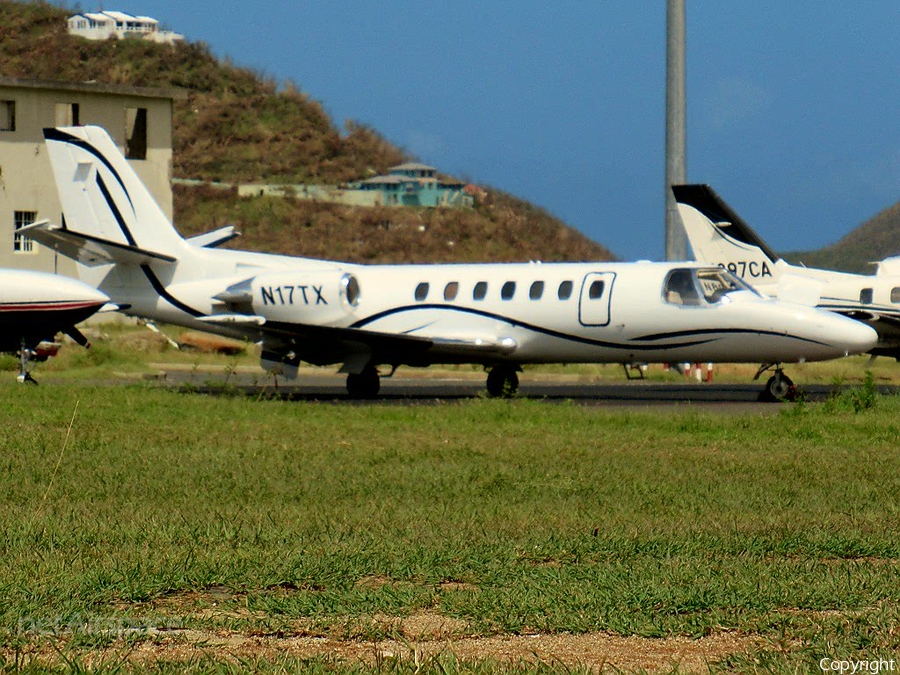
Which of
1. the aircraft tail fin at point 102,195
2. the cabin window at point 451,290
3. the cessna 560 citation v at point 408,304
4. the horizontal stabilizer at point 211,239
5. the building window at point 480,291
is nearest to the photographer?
the cessna 560 citation v at point 408,304

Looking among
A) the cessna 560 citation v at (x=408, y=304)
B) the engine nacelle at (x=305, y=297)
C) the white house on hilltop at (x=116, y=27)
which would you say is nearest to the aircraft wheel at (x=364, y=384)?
the cessna 560 citation v at (x=408, y=304)

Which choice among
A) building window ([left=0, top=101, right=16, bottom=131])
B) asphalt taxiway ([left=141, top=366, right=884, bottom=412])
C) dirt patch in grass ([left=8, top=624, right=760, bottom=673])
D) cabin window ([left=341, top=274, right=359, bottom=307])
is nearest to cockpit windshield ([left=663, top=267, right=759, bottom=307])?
asphalt taxiway ([left=141, top=366, right=884, bottom=412])

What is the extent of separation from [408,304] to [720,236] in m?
9.06

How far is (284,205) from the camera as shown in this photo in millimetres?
75375

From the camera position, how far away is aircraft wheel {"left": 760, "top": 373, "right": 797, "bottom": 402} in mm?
20312

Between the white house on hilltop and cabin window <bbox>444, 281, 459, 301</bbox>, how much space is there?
71391 millimetres

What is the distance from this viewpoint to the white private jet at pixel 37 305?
70.6 feet

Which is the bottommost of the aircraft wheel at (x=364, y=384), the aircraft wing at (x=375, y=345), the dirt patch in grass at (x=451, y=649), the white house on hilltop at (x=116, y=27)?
the dirt patch in grass at (x=451, y=649)

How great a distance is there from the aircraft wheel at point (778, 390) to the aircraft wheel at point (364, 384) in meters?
5.91

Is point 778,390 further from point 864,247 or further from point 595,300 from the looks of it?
point 864,247

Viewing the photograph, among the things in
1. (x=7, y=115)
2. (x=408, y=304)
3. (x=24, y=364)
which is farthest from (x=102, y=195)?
(x=7, y=115)

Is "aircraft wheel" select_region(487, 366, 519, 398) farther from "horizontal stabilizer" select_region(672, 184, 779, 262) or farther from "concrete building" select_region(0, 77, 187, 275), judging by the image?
"concrete building" select_region(0, 77, 187, 275)

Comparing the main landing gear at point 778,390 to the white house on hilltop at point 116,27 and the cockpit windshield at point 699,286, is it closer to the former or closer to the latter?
the cockpit windshield at point 699,286

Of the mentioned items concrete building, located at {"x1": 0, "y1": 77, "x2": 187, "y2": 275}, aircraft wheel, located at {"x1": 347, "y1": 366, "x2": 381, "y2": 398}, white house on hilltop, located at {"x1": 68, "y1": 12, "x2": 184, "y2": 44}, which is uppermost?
white house on hilltop, located at {"x1": 68, "y1": 12, "x2": 184, "y2": 44}
